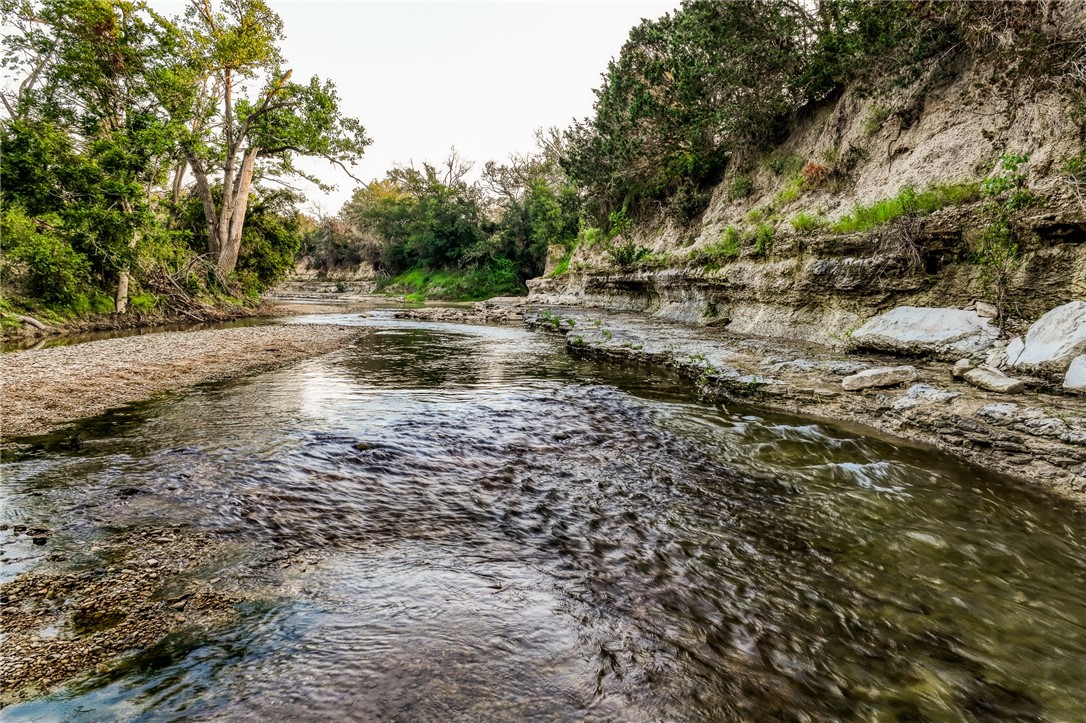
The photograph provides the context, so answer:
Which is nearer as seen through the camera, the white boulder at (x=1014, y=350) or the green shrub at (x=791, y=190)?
the white boulder at (x=1014, y=350)

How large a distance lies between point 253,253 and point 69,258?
1389cm

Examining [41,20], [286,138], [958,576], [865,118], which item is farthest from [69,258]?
[865,118]

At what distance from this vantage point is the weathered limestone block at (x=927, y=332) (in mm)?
7133

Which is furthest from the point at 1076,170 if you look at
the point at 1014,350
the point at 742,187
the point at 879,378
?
the point at 742,187

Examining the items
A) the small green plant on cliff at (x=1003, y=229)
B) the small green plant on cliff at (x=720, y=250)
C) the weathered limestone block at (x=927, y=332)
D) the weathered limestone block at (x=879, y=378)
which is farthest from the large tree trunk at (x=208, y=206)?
the small green plant on cliff at (x=1003, y=229)

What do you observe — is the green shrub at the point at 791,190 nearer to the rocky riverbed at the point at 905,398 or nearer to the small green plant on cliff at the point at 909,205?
the small green plant on cliff at the point at 909,205

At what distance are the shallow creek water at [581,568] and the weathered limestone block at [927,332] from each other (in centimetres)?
345

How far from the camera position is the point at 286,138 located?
75.9 feet

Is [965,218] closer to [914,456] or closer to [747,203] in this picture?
[914,456]

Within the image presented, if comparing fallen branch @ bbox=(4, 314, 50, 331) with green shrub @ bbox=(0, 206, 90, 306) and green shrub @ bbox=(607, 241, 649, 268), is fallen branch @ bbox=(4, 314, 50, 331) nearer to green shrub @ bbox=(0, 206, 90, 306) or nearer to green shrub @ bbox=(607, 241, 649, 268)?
green shrub @ bbox=(0, 206, 90, 306)

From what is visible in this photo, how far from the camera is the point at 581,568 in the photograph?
9.99 ft

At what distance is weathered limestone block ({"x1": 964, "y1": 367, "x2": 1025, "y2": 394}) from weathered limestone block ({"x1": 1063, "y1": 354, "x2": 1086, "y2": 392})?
1.18 ft

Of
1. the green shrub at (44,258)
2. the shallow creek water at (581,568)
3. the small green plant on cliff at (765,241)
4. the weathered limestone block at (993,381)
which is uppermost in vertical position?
the small green plant on cliff at (765,241)

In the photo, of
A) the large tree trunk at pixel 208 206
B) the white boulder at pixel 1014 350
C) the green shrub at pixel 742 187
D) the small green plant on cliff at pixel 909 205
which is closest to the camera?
the white boulder at pixel 1014 350
